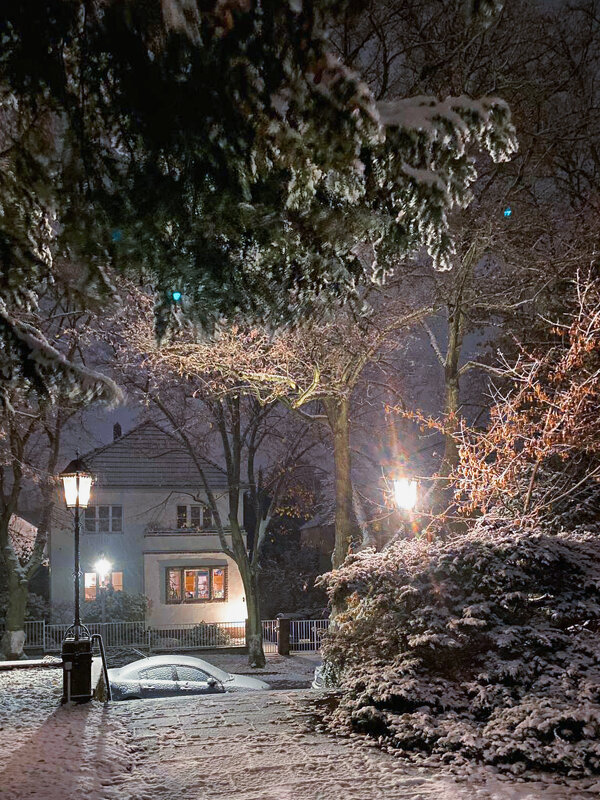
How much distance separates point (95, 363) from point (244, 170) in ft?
63.4

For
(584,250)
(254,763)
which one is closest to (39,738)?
(254,763)

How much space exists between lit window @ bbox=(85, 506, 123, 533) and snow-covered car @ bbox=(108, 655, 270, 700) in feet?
57.2

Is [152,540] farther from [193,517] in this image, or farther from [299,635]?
[299,635]

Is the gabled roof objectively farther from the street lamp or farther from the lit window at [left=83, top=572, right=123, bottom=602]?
the lit window at [left=83, top=572, right=123, bottom=602]

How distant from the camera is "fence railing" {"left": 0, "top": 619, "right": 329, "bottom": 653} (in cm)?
2447

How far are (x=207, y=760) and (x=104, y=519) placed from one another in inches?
964

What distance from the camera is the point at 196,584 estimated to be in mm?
29406

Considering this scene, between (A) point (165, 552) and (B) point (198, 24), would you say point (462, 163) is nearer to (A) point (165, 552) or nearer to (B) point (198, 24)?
(B) point (198, 24)

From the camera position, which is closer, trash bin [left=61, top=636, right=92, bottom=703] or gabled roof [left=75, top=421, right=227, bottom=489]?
trash bin [left=61, top=636, right=92, bottom=703]

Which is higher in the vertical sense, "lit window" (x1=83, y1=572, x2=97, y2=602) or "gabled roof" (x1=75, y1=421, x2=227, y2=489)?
"gabled roof" (x1=75, y1=421, x2=227, y2=489)

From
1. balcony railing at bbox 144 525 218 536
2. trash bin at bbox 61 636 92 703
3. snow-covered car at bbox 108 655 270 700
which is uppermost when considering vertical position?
balcony railing at bbox 144 525 218 536

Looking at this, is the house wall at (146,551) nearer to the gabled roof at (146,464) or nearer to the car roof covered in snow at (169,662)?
the gabled roof at (146,464)

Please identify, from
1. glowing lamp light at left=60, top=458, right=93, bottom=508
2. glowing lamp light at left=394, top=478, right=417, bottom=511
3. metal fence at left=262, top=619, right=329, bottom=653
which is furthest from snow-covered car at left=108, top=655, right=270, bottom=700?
metal fence at left=262, top=619, right=329, bottom=653

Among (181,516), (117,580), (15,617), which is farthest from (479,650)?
(181,516)
